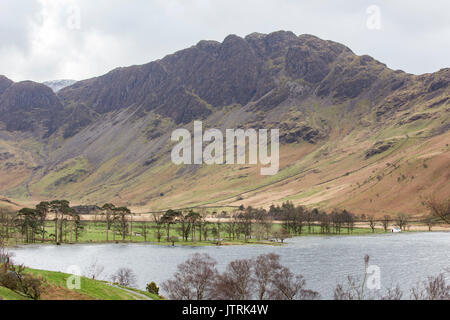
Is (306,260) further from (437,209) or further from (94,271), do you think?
(437,209)

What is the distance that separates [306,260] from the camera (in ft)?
388

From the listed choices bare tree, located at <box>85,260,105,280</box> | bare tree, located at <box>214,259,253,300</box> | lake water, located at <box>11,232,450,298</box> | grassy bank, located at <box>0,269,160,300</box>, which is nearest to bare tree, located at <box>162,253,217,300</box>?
bare tree, located at <box>214,259,253,300</box>

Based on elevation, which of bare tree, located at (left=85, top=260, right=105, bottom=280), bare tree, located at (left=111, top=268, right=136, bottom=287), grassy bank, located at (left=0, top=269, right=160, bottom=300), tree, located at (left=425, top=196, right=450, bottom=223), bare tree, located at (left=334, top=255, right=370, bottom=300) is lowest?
bare tree, located at (left=85, top=260, right=105, bottom=280)

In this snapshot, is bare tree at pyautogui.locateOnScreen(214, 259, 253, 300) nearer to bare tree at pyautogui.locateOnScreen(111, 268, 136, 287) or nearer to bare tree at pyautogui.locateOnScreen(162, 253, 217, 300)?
bare tree at pyautogui.locateOnScreen(162, 253, 217, 300)

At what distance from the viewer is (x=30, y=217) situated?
7136 inches

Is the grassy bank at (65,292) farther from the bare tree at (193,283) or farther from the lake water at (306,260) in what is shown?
the lake water at (306,260)

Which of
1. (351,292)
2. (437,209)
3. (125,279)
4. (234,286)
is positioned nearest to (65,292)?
(234,286)

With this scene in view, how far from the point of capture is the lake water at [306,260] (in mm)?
90938

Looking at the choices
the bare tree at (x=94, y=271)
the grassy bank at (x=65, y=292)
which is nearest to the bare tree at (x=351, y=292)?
the grassy bank at (x=65, y=292)

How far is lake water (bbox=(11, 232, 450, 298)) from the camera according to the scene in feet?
298

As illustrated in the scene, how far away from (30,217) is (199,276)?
141781 millimetres
